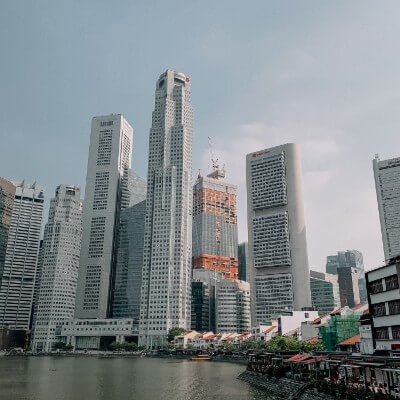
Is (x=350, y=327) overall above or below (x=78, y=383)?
above

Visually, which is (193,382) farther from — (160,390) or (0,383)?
(0,383)

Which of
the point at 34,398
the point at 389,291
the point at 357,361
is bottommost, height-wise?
the point at 34,398

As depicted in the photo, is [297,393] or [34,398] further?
[34,398]

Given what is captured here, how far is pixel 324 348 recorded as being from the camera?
121312 mm

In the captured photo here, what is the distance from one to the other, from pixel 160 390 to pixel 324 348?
183 ft

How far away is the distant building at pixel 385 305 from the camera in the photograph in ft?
233

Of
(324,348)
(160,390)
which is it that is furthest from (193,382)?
(324,348)

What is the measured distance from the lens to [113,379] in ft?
348

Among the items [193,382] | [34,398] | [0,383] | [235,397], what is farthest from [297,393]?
[0,383]

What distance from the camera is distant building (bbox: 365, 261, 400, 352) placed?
7106 cm


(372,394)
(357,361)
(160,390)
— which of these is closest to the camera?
(372,394)

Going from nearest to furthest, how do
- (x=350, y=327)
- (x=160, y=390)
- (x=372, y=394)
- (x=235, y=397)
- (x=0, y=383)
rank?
1. (x=372, y=394)
2. (x=235, y=397)
3. (x=160, y=390)
4. (x=0, y=383)
5. (x=350, y=327)

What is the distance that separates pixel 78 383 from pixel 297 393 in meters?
53.0

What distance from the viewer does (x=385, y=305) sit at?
74625mm
